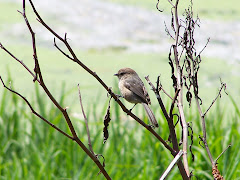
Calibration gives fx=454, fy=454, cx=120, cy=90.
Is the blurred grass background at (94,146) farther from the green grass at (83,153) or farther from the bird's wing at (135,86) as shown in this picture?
the bird's wing at (135,86)

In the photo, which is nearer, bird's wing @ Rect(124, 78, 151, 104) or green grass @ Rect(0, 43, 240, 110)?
bird's wing @ Rect(124, 78, 151, 104)

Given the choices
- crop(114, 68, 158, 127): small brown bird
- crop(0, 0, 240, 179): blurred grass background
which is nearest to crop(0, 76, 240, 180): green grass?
crop(0, 0, 240, 179): blurred grass background

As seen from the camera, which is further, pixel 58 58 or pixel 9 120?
pixel 58 58

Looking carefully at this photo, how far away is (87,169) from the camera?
3246 millimetres

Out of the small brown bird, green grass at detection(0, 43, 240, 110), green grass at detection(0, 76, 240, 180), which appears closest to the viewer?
the small brown bird

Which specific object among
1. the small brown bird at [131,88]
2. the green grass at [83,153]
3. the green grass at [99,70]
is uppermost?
the green grass at [99,70]

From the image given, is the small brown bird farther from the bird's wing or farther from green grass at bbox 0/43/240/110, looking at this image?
green grass at bbox 0/43/240/110

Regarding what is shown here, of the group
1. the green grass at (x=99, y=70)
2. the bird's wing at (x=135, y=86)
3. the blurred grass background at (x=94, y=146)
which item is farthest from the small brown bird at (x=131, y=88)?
the green grass at (x=99, y=70)

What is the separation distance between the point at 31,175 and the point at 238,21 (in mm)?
5593

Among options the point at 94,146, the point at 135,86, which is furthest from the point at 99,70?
the point at 135,86

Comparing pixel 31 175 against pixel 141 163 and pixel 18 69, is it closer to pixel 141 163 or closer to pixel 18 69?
pixel 141 163

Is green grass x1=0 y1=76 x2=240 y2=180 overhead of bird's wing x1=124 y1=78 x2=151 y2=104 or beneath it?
beneath

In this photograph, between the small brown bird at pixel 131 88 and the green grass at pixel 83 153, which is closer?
the small brown bird at pixel 131 88

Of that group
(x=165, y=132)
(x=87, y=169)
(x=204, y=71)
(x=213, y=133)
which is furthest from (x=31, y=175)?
(x=204, y=71)
